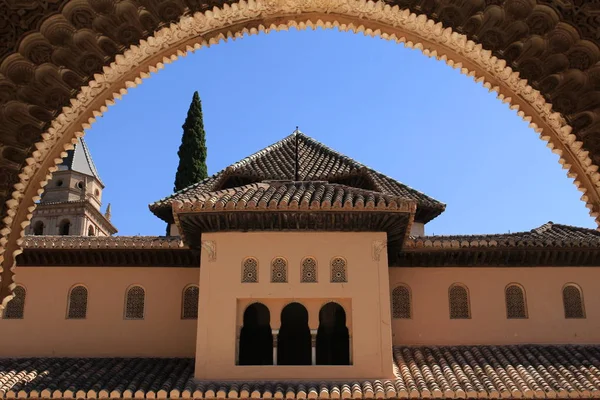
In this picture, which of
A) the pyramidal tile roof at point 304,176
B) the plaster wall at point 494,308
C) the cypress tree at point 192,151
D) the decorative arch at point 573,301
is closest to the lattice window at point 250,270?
the plaster wall at point 494,308

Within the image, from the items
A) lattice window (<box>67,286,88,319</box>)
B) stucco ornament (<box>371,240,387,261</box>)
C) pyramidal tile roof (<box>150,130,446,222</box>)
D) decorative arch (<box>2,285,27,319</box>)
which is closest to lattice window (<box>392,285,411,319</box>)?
stucco ornament (<box>371,240,387,261</box>)

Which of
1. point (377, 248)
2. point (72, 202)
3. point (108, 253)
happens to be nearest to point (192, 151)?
point (72, 202)

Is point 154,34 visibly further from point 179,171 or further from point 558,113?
point 179,171

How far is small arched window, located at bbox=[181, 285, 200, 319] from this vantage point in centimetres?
1636

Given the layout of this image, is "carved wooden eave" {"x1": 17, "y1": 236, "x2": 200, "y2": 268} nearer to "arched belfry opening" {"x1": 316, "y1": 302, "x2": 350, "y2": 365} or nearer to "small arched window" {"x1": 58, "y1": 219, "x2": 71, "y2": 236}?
"arched belfry opening" {"x1": 316, "y1": 302, "x2": 350, "y2": 365}

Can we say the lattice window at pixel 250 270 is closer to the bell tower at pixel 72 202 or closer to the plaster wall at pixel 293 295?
the plaster wall at pixel 293 295

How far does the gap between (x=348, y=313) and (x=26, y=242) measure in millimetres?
6896

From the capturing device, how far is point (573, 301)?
16500 mm

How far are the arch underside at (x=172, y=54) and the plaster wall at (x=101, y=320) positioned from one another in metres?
10.4

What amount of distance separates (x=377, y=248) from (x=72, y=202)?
70.9 feet

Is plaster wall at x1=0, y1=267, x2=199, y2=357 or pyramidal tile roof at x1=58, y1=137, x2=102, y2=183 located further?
pyramidal tile roof at x1=58, y1=137, x2=102, y2=183

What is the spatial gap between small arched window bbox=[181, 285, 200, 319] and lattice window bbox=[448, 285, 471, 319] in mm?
5277

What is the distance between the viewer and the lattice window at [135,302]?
54.2 feet

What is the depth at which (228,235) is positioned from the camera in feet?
49.9
